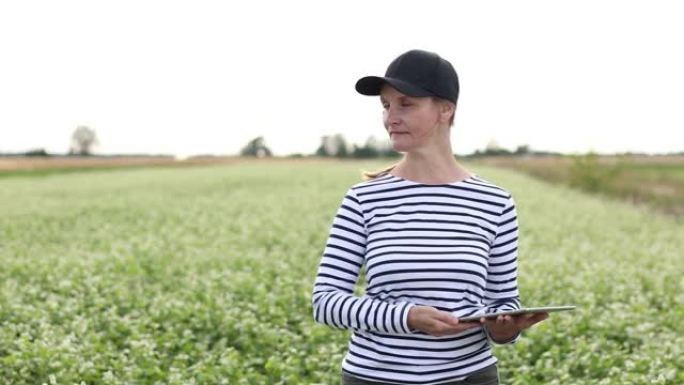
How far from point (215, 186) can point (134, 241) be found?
26.7 m

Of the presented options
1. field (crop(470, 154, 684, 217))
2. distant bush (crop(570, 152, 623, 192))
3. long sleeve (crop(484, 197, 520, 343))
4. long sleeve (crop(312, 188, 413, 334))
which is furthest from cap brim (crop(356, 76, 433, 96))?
distant bush (crop(570, 152, 623, 192))

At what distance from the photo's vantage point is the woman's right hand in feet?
10.2

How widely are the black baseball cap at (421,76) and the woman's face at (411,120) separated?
5 centimetres

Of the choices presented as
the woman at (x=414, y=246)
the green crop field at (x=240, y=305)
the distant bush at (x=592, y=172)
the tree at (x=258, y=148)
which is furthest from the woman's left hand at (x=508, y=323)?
the tree at (x=258, y=148)

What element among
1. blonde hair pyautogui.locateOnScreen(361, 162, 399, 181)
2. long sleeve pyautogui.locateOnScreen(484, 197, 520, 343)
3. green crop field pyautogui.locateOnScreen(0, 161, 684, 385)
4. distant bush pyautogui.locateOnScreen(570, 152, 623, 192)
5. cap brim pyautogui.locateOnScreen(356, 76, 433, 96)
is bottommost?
green crop field pyautogui.locateOnScreen(0, 161, 684, 385)

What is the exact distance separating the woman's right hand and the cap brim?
0.77 meters

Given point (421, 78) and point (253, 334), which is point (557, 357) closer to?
point (253, 334)

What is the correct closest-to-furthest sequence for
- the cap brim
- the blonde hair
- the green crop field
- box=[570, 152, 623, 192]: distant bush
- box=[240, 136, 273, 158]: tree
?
1. the cap brim
2. the blonde hair
3. the green crop field
4. box=[570, 152, 623, 192]: distant bush
5. box=[240, 136, 273, 158]: tree

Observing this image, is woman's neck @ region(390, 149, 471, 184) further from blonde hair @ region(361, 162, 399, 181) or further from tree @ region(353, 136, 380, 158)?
tree @ region(353, 136, 380, 158)

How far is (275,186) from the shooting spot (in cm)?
4456

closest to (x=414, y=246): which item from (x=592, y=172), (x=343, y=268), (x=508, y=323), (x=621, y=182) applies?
(x=343, y=268)

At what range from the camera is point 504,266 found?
3.56 metres

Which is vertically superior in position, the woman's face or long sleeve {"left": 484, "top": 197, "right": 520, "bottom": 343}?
the woman's face

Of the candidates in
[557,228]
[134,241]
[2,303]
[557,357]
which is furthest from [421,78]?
[557,228]
